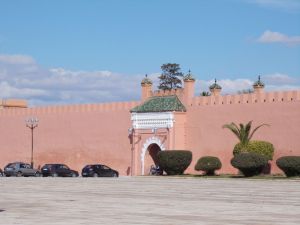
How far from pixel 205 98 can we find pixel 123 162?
820 centimetres

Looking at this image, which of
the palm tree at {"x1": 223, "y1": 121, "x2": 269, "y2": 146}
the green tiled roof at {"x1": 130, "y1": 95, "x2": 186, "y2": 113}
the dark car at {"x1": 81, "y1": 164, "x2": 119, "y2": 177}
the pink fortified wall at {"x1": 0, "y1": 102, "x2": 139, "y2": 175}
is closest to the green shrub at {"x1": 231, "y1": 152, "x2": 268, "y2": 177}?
the palm tree at {"x1": 223, "y1": 121, "x2": 269, "y2": 146}

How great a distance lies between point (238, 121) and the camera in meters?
45.7

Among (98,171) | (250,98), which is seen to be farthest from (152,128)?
(250,98)

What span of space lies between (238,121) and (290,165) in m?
7.01

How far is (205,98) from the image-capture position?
158 feet

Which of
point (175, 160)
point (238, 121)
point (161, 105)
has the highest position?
point (161, 105)

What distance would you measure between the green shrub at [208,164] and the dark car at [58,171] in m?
11.0

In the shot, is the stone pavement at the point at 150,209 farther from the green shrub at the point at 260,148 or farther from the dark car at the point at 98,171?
the dark car at the point at 98,171

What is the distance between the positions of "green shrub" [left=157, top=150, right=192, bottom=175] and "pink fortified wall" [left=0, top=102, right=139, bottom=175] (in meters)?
5.93

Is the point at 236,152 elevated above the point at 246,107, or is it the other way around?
the point at 246,107

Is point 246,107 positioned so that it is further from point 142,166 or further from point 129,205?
point 129,205

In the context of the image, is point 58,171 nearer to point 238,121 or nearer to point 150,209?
point 238,121

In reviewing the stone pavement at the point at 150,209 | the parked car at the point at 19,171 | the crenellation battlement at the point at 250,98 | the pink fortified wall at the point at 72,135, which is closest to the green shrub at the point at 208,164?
the crenellation battlement at the point at 250,98

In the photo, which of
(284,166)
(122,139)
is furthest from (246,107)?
(122,139)
